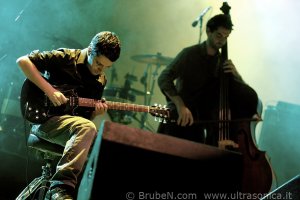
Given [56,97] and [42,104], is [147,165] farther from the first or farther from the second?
[42,104]

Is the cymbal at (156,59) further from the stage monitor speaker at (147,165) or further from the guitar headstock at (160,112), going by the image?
the stage monitor speaker at (147,165)

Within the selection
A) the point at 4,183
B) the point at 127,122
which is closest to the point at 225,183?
the point at 4,183

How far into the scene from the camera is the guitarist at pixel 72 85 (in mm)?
2019

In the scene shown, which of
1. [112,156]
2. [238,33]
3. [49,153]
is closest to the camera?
[112,156]

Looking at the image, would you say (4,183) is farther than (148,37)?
No

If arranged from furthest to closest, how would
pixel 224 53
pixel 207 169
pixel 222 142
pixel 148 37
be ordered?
1. pixel 148 37
2. pixel 224 53
3. pixel 222 142
4. pixel 207 169

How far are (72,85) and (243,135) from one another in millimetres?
1402

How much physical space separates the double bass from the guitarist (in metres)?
1.00

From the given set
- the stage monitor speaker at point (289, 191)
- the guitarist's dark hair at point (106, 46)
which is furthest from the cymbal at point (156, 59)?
the stage monitor speaker at point (289, 191)

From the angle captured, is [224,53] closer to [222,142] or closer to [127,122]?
[222,142]

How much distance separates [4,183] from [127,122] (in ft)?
5.83

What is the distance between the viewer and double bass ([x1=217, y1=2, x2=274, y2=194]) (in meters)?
2.56

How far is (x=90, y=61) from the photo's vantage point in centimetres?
255

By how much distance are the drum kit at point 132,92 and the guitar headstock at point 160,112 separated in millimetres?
1372
